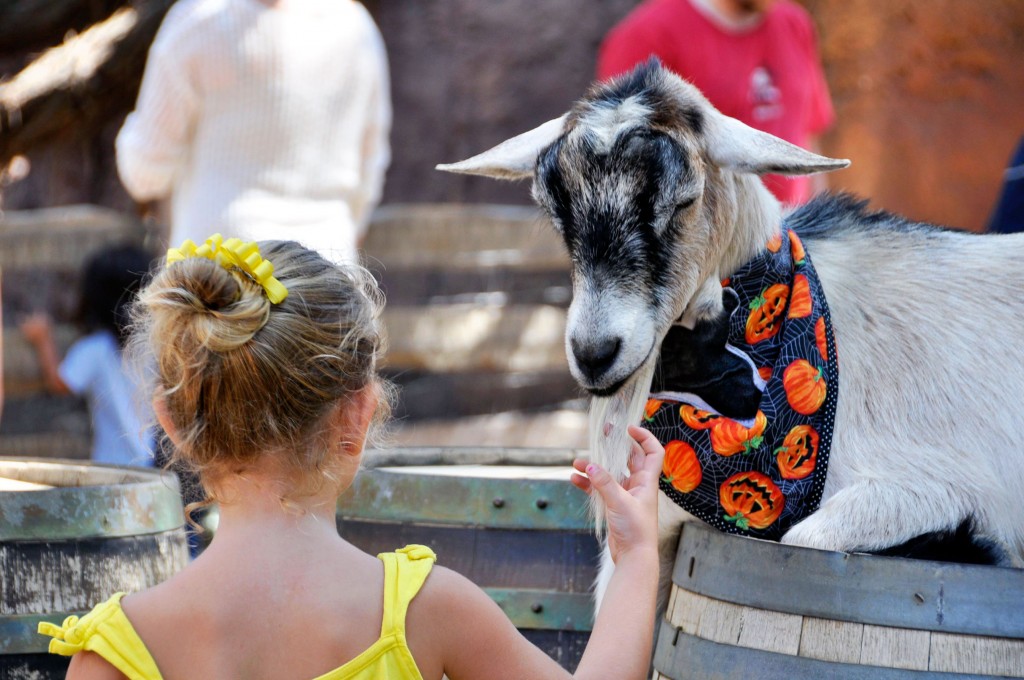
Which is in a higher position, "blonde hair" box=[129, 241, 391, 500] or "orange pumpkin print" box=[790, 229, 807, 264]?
"orange pumpkin print" box=[790, 229, 807, 264]

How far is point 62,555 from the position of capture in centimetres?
232

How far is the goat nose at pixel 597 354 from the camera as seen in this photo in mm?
2184

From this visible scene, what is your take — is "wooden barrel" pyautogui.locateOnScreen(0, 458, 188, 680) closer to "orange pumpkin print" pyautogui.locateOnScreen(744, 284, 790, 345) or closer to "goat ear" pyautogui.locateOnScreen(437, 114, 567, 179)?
"goat ear" pyautogui.locateOnScreen(437, 114, 567, 179)

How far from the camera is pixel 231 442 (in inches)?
67.0

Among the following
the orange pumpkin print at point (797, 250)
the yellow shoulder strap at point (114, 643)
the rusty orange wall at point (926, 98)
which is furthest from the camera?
the rusty orange wall at point (926, 98)

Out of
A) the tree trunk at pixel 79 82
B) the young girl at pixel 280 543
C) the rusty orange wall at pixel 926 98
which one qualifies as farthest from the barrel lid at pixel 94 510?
the rusty orange wall at pixel 926 98

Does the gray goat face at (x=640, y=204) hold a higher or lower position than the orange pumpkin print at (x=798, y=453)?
higher

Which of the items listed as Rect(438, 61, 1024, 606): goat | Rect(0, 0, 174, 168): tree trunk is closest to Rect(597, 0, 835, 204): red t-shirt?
Rect(438, 61, 1024, 606): goat

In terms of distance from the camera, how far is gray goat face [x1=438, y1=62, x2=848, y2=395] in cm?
222

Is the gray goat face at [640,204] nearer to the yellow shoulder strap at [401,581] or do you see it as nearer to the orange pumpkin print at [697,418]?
the orange pumpkin print at [697,418]

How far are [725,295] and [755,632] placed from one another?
679 millimetres

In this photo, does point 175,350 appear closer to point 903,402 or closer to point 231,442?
point 231,442

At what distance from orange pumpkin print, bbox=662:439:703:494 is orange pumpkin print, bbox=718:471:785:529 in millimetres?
54

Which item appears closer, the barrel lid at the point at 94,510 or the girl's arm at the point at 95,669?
the girl's arm at the point at 95,669
